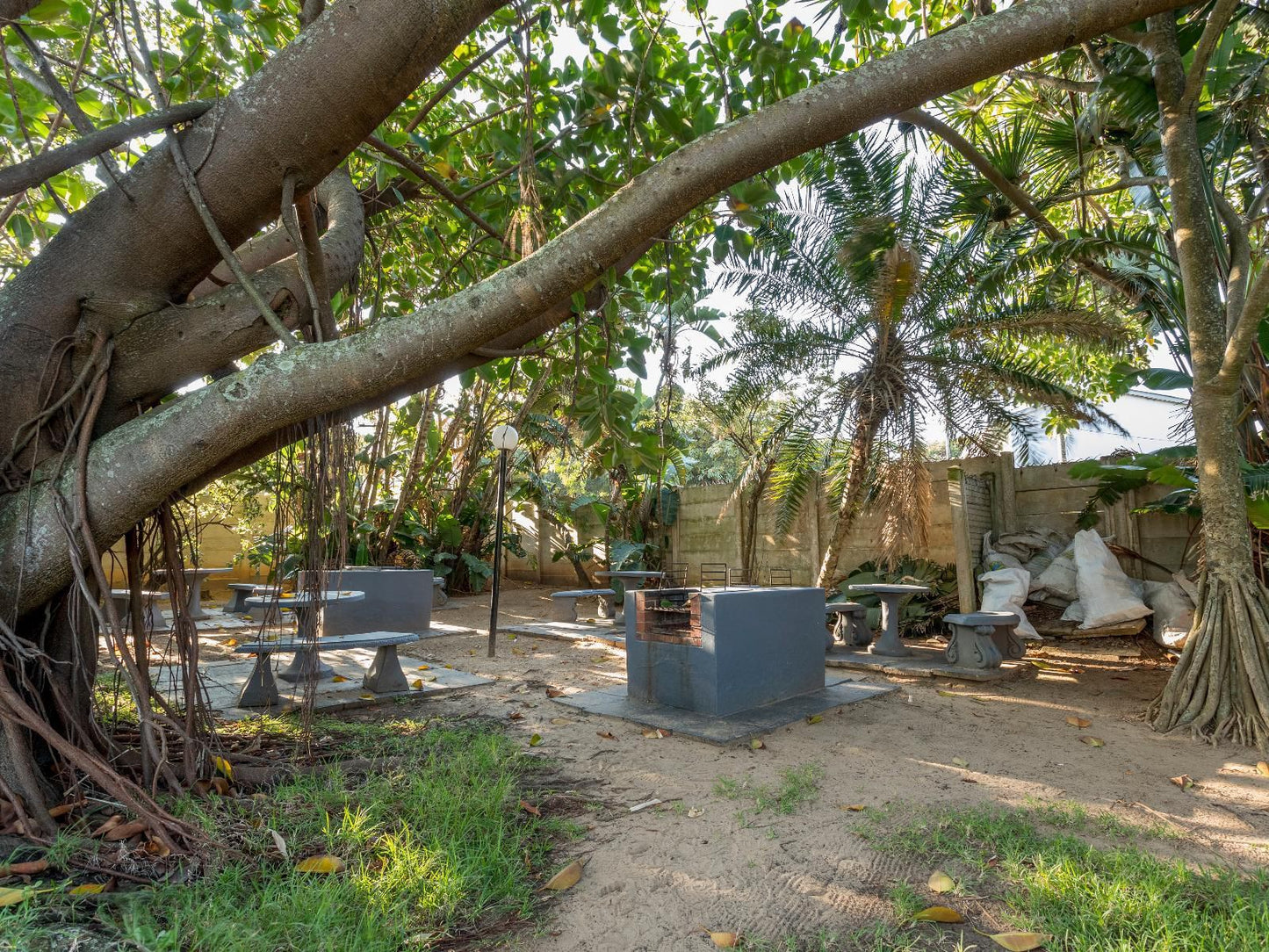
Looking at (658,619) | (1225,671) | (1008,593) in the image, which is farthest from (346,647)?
(1008,593)

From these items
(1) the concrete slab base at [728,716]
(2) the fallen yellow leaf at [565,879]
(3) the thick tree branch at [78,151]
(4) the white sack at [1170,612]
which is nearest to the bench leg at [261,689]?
(1) the concrete slab base at [728,716]

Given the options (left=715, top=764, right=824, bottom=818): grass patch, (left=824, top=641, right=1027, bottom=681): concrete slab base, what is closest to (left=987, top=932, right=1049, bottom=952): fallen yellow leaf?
(left=715, top=764, right=824, bottom=818): grass patch

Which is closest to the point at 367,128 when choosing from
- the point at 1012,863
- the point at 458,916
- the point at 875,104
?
the point at 875,104

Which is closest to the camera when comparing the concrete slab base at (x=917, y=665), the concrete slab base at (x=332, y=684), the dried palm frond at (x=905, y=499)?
the concrete slab base at (x=332, y=684)

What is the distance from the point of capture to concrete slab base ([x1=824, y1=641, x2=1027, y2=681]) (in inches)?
249

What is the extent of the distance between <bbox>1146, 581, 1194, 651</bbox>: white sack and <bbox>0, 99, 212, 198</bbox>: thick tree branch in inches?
324

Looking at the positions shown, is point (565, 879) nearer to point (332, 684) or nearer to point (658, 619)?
point (658, 619)

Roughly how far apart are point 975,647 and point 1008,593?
1659 millimetres

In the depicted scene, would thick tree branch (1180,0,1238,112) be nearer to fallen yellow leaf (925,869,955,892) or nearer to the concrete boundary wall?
the concrete boundary wall

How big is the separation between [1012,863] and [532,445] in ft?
41.3

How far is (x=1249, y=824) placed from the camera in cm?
310

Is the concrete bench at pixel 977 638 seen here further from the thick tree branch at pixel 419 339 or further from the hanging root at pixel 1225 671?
the thick tree branch at pixel 419 339

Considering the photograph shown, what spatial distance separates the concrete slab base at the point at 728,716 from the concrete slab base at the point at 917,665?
64cm

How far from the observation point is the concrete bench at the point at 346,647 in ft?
15.6
